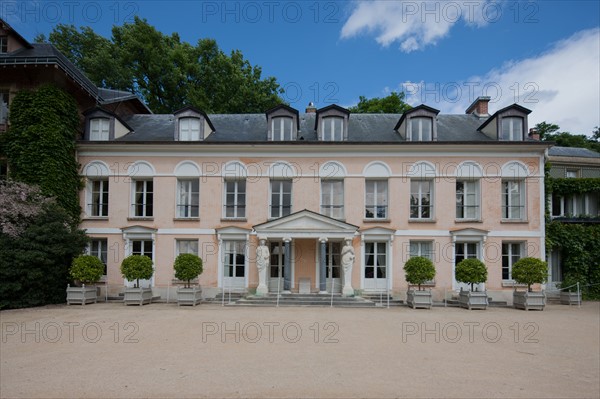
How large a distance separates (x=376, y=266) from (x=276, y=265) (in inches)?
173

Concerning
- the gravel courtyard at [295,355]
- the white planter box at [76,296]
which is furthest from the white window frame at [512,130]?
the white planter box at [76,296]

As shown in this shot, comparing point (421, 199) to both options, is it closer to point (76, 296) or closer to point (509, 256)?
point (509, 256)

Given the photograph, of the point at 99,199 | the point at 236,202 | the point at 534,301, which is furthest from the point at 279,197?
the point at 534,301

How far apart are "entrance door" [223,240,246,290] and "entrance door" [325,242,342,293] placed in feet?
12.0

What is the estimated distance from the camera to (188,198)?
1897cm

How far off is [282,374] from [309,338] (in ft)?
9.68

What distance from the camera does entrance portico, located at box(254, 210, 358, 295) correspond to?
56.3 ft

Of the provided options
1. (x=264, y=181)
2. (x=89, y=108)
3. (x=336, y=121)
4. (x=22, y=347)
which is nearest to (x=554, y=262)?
(x=336, y=121)

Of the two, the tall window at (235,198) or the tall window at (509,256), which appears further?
the tall window at (235,198)

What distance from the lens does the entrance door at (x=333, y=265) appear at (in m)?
18.0

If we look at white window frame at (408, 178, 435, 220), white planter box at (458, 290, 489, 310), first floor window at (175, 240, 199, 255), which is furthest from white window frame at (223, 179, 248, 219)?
white planter box at (458, 290, 489, 310)

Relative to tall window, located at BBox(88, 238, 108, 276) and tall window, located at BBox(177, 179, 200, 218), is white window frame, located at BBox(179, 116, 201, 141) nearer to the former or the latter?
tall window, located at BBox(177, 179, 200, 218)

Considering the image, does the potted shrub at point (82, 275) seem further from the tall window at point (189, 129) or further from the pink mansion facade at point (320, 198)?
the tall window at point (189, 129)

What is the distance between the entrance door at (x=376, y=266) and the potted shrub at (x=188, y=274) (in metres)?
7.13
